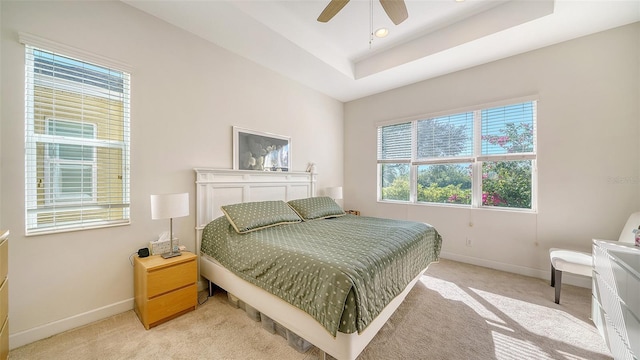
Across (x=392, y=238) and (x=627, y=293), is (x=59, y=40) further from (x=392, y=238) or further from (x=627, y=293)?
(x=627, y=293)

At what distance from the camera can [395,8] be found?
1834 millimetres

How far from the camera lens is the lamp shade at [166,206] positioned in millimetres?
1957

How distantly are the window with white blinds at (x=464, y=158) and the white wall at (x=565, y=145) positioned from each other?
16 cm

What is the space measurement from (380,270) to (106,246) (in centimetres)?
240

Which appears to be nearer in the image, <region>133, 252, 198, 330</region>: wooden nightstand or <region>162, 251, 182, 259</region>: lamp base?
<region>133, 252, 198, 330</region>: wooden nightstand

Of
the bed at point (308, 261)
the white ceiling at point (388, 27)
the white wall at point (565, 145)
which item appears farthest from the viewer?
the white wall at point (565, 145)

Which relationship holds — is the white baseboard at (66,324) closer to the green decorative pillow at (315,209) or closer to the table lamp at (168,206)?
the table lamp at (168,206)

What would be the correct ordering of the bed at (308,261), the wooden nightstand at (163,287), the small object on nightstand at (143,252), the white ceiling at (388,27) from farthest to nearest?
the white ceiling at (388,27)
the small object on nightstand at (143,252)
the wooden nightstand at (163,287)
the bed at (308,261)

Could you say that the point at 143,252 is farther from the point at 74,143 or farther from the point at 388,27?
the point at 388,27

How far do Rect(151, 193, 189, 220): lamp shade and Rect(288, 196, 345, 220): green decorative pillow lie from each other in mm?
1442

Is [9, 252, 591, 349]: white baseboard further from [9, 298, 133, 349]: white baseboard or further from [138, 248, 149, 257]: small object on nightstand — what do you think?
[138, 248, 149, 257]: small object on nightstand

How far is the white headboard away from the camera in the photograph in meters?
2.59

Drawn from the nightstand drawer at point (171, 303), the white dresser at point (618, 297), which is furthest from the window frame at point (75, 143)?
the white dresser at point (618, 297)

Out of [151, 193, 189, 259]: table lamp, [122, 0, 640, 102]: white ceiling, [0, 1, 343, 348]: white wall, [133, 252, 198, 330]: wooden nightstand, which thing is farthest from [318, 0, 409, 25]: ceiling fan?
[133, 252, 198, 330]: wooden nightstand
